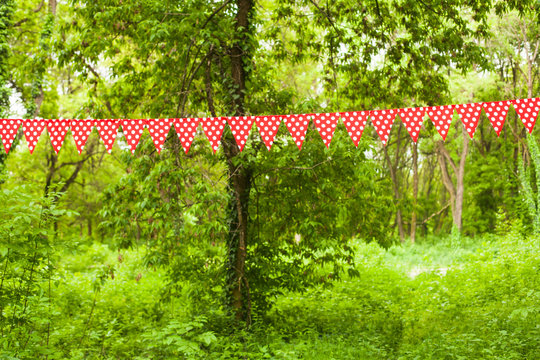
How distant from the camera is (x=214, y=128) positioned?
18.7ft

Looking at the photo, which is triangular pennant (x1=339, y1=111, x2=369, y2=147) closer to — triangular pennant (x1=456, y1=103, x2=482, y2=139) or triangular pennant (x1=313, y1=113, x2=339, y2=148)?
triangular pennant (x1=313, y1=113, x2=339, y2=148)

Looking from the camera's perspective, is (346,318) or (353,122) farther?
(346,318)

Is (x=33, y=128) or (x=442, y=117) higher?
(x=442, y=117)

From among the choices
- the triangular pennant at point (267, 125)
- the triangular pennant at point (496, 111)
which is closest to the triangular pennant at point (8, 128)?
the triangular pennant at point (267, 125)

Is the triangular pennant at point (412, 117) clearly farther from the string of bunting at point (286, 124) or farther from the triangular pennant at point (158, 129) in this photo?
the triangular pennant at point (158, 129)

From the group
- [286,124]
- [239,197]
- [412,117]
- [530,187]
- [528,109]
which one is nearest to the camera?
[528,109]

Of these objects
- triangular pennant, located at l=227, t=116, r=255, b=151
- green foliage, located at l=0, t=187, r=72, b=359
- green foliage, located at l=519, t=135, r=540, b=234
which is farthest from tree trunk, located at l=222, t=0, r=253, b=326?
green foliage, located at l=519, t=135, r=540, b=234

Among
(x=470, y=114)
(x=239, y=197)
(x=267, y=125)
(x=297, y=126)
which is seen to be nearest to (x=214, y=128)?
(x=267, y=125)

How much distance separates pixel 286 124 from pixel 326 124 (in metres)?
0.49

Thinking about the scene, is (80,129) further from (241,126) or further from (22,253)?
(241,126)

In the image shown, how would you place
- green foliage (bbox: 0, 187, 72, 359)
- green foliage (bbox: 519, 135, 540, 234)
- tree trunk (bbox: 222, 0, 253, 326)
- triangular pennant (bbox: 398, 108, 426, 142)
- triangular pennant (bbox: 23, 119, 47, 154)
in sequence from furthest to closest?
green foliage (bbox: 519, 135, 540, 234) < tree trunk (bbox: 222, 0, 253, 326) < triangular pennant (bbox: 23, 119, 47, 154) < triangular pennant (bbox: 398, 108, 426, 142) < green foliage (bbox: 0, 187, 72, 359)

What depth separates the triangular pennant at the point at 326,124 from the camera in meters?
5.58

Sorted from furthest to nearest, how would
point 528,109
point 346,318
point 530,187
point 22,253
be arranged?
point 530,187 → point 346,318 → point 528,109 → point 22,253

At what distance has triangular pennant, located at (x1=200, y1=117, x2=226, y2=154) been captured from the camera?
5.69 m
